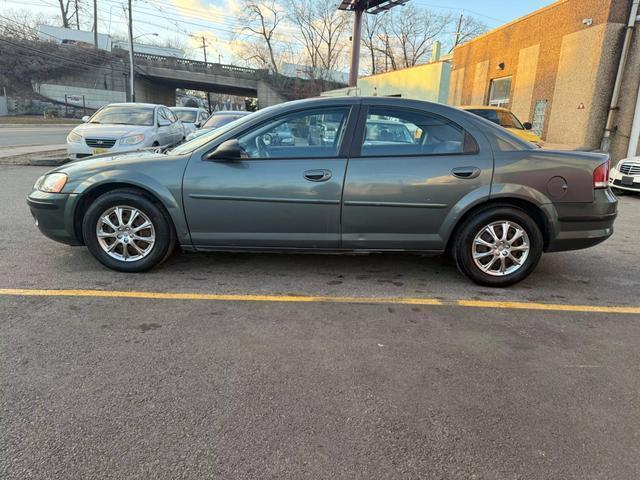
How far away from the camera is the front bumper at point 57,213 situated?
4102mm

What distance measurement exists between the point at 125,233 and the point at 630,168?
35.3 ft

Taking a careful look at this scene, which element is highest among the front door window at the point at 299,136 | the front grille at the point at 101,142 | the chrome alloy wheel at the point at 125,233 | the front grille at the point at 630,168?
Answer: the front door window at the point at 299,136

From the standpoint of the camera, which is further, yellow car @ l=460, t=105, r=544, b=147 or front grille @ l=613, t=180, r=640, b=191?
yellow car @ l=460, t=105, r=544, b=147

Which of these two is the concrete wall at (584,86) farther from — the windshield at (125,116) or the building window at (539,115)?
the windshield at (125,116)

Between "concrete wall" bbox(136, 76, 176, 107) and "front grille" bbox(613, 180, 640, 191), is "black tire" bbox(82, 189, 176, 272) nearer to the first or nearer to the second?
"front grille" bbox(613, 180, 640, 191)

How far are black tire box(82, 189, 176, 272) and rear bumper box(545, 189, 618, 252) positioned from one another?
349cm

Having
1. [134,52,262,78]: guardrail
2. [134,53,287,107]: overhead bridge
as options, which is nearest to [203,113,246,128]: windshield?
[134,53,287,107]: overhead bridge

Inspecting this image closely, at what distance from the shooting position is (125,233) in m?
4.14

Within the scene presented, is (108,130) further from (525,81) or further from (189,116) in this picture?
(525,81)

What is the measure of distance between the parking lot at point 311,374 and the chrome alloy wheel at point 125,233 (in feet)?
0.74

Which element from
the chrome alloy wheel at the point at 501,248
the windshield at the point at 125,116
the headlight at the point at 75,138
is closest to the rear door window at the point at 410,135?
the chrome alloy wheel at the point at 501,248

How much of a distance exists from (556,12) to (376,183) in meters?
15.1

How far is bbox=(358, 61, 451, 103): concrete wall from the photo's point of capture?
2198 cm

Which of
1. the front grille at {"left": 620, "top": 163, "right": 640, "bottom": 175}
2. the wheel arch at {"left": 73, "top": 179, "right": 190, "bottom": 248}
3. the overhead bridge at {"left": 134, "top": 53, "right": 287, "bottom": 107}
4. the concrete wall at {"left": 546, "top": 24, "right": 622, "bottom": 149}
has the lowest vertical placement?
the wheel arch at {"left": 73, "top": 179, "right": 190, "bottom": 248}
